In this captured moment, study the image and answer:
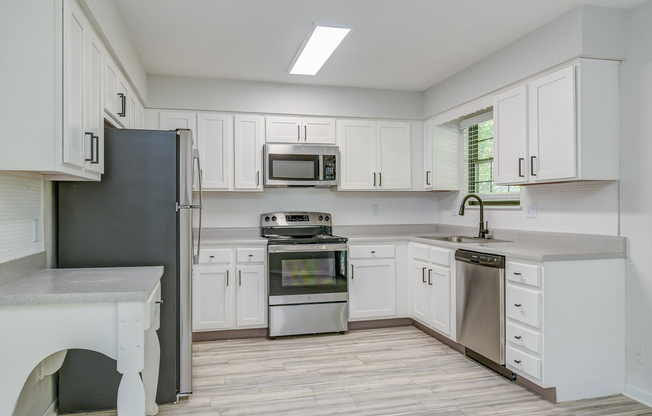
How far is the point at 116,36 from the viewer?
2.77 m

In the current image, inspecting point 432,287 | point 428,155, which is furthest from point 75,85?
point 428,155

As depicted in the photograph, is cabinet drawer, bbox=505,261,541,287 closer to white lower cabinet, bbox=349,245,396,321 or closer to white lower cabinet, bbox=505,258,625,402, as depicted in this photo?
white lower cabinet, bbox=505,258,625,402

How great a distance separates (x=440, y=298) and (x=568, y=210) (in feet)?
4.11

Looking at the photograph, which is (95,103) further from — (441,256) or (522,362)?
(522,362)

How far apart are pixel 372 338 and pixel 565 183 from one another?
2.09 metres

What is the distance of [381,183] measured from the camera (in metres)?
4.69

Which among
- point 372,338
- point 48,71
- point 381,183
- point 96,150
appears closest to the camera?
point 48,71

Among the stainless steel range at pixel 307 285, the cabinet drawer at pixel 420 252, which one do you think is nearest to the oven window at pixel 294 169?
the stainless steel range at pixel 307 285

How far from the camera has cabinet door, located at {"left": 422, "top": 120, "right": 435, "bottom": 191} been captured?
468 cm

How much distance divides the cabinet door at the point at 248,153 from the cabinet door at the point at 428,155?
5.83 ft

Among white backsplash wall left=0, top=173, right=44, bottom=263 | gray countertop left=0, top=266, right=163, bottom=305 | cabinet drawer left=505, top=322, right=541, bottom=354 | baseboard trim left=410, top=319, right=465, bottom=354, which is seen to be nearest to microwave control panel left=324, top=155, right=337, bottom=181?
baseboard trim left=410, top=319, right=465, bottom=354

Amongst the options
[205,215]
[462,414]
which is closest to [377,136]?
[205,215]

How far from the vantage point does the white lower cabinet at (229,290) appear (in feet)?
13.0

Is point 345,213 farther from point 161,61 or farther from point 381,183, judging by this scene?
point 161,61
